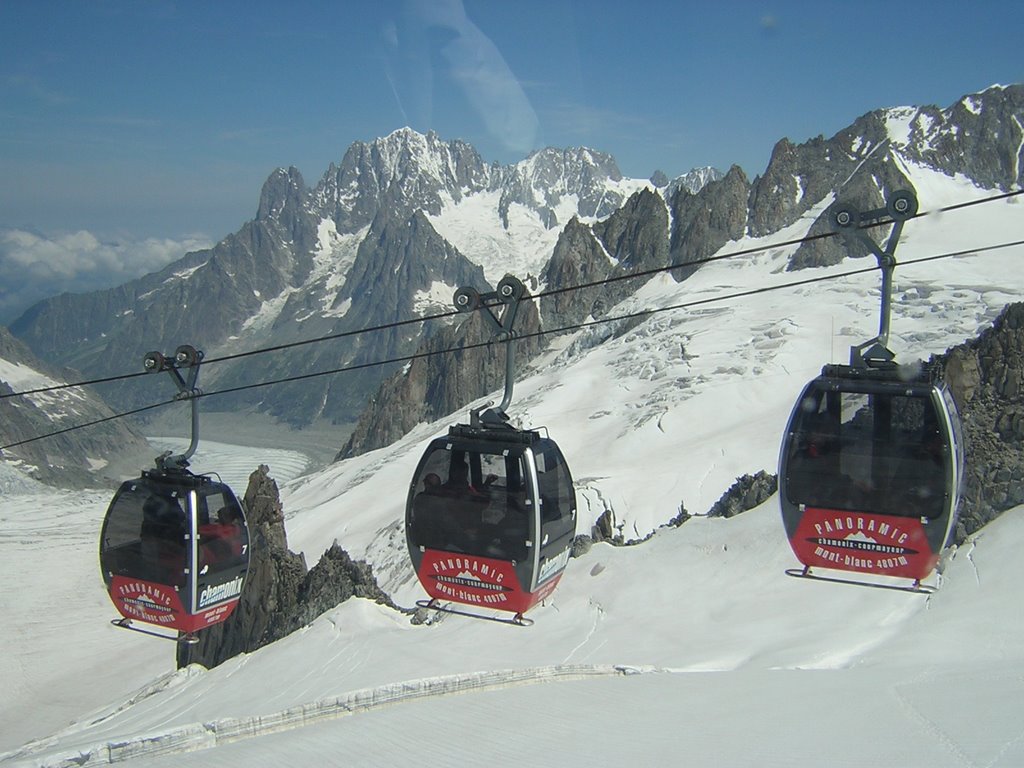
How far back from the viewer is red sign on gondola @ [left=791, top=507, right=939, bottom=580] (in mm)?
11023

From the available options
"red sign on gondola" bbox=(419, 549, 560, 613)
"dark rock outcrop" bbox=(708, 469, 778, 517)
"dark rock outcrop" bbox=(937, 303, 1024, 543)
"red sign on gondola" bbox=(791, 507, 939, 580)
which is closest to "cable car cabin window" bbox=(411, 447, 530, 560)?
"red sign on gondola" bbox=(419, 549, 560, 613)

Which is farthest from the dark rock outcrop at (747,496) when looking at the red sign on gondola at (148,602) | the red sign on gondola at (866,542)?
the red sign on gondola at (148,602)

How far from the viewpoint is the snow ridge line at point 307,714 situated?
20062 mm

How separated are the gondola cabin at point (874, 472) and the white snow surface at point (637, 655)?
5681 millimetres

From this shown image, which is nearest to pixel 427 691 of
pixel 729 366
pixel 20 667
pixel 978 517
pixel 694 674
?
pixel 694 674

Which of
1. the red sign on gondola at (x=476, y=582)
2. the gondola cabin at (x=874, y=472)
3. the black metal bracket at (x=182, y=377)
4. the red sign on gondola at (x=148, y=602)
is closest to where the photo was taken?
the gondola cabin at (x=874, y=472)

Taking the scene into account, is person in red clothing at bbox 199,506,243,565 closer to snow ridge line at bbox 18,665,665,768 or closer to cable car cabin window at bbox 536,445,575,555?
cable car cabin window at bbox 536,445,575,555

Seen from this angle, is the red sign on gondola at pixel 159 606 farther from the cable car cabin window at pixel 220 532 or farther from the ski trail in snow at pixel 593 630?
the ski trail in snow at pixel 593 630

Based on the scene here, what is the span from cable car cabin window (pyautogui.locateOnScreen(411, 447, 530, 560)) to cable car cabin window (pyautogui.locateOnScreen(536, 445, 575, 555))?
0.84 ft

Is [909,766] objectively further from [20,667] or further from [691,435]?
[20,667]

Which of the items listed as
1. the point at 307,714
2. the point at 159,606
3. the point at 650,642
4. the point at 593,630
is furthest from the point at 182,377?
the point at 593,630

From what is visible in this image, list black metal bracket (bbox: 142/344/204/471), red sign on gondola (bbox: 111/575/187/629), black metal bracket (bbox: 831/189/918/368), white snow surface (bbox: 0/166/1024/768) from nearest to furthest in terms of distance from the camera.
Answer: black metal bracket (bbox: 831/189/918/368) → black metal bracket (bbox: 142/344/204/471) → red sign on gondola (bbox: 111/575/187/629) → white snow surface (bbox: 0/166/1024/768)

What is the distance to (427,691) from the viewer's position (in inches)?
979

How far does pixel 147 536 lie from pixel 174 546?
46 cm
